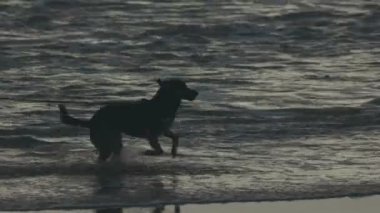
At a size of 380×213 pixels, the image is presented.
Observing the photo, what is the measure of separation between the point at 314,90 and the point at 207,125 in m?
3.04

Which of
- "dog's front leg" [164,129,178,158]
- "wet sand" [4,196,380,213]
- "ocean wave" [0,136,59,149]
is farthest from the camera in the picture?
"ocean wave" [0,136,59,149]

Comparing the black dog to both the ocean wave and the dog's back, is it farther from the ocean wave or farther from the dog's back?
the ocean wave

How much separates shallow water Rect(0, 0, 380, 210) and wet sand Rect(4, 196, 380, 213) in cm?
17

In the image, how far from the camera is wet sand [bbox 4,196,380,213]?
913 cm

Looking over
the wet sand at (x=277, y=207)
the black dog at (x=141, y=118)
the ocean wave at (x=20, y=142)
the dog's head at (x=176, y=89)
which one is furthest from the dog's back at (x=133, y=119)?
the ocean wave at (x=20, y=142)

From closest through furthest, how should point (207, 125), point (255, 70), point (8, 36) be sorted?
point (207, 125) < point (255, 70) < point (8, 36)

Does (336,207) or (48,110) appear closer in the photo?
(336,207)

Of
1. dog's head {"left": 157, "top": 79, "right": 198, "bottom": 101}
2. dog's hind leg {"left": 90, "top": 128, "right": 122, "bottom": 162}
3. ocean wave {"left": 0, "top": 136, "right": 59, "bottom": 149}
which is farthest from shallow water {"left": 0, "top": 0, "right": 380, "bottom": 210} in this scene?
dog's head {"left": 157, "top": 79, "right": 198, "bottom": 101}

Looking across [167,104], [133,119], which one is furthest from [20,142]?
[167,104]

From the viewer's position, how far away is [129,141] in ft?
40.8

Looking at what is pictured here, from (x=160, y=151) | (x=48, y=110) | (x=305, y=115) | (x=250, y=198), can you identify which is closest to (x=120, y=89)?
(x=48, y=110)

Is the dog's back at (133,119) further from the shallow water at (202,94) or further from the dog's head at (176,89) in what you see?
the shallow water at (202,94)

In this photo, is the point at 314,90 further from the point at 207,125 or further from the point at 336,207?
the point at 336,207

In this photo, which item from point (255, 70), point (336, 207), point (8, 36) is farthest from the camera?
point (8, 36)
